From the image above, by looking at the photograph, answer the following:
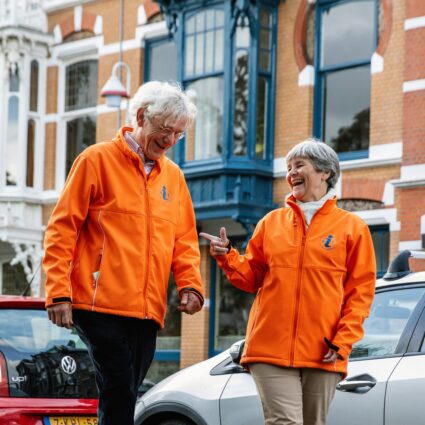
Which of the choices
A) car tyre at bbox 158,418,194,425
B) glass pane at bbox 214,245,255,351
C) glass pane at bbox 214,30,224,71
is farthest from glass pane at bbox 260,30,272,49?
car tyre at bbox 158,418,194,425

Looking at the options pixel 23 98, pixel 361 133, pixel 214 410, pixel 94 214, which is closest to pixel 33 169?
pixel 23 98

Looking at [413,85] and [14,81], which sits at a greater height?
[14,81]

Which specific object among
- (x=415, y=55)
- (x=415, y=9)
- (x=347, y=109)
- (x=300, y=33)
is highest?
(x=415, y=9)

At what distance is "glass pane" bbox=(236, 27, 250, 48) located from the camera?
59.6 ft

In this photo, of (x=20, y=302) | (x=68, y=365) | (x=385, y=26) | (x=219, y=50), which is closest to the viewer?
(x=68, y=365)

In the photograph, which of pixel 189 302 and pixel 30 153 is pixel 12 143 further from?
pixel 189 302

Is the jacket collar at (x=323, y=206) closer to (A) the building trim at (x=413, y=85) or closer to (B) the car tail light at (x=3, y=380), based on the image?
(B) the car tail light at (x=3, y=380)

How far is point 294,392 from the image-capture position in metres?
5.73

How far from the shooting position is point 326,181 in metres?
6.14

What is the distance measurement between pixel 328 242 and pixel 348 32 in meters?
12.1

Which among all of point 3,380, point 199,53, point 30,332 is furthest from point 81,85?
point 3,380

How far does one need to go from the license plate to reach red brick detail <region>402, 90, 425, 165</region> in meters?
9.56

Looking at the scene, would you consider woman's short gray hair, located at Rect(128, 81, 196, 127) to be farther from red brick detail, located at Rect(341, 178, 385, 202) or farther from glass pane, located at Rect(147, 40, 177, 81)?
glass pane, located at Rect(147, 40, 177, 81)

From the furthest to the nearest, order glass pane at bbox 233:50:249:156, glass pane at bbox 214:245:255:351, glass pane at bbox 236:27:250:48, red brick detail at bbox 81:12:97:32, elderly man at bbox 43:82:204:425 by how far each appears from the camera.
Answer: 1. red brick detail at bbox 81:12:97:32
2. glass pane at bbox 214:245:255:351
3. glass pane at bbox 236:27:250:48
4. glass pane at bbox 233:50:249:156
5. elderly man at bbox 43:82:204:425
